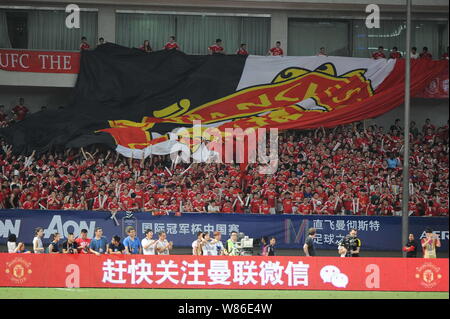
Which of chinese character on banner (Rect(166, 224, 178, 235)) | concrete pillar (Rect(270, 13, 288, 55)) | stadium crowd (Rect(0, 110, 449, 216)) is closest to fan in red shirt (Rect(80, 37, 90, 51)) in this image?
stadium crowd (Rect(0, 110, 449, 216))

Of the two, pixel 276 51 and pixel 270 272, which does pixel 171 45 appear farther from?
pixel 270 272

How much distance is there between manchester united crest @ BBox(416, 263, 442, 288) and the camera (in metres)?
17.0

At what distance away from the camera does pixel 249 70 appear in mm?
29484

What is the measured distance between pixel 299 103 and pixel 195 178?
19.2 feet

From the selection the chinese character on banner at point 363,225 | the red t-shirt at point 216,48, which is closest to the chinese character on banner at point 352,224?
the chinese character on banner at point 363,225

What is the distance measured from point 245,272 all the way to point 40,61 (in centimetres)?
1735

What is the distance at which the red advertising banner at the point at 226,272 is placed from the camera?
1684cm

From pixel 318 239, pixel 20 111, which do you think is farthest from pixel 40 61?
pixel 318 239

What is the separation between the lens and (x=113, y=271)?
1705 centimetres

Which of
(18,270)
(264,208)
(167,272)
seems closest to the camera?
(18,270)

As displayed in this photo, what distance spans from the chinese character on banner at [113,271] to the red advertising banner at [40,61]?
49.5ft
